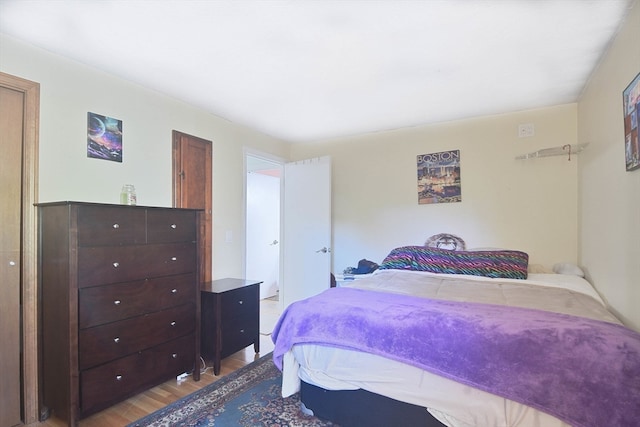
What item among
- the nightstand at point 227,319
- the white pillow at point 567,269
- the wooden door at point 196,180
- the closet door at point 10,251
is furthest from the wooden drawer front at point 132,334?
the white pillow at point 567,269

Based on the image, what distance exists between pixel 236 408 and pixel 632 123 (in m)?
→ 2.79

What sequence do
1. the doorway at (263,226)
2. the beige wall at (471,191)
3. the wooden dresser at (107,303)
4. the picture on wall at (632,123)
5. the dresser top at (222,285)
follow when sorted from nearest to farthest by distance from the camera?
the picture on wall at (632,123) < the wooden dresser at (107,303) < the dresser top at (222,285) < the beige wall at (471,191) < the doorway at (263,226)

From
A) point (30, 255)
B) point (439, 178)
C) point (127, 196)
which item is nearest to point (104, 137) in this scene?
point (127, 196)

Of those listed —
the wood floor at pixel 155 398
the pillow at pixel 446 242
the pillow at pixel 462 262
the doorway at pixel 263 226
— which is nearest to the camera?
the wood floor at pixel 155 398

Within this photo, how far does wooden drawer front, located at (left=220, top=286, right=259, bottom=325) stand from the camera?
2.62 meters

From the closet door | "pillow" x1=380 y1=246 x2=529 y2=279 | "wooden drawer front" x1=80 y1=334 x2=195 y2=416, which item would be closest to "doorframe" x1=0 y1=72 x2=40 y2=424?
the closet door

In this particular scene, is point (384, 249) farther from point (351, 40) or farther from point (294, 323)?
point (351, 40)

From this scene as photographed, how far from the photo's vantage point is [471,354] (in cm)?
141

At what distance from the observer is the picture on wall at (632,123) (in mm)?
1538

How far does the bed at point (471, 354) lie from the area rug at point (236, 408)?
16 centimetres

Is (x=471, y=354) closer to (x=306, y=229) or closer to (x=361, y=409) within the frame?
(x=361, y=409)

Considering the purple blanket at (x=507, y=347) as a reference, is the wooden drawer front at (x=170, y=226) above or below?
above

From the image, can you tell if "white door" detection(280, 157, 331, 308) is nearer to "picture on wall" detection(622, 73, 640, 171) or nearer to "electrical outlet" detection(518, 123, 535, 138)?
"electrical outlet" detection(518, 123, 535, 138)

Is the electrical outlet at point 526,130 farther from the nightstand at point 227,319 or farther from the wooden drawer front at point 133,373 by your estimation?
the wooden drawer front at point 133,373
